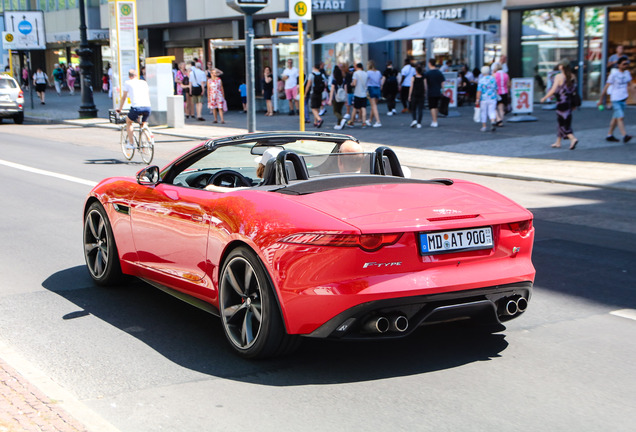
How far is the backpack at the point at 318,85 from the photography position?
80.1ft

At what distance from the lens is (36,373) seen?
474 cm

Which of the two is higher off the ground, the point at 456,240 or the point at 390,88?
the point at 390,88

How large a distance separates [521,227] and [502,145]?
14085mm

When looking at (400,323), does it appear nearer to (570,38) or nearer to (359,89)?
(359,89)

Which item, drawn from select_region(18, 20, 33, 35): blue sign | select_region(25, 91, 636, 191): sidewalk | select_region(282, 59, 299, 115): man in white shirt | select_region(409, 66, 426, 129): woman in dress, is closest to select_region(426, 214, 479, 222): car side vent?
Result: select_region(25, 91, 636, 191): sidewalk

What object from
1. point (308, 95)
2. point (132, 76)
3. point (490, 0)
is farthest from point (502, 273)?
point (490, 0)

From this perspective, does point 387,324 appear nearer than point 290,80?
Yes

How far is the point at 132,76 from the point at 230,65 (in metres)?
14.3

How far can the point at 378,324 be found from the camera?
4520 millimetres

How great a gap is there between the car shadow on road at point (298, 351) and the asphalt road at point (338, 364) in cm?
1

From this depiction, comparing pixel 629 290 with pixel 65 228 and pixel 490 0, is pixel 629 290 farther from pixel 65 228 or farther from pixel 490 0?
pixel 490 0

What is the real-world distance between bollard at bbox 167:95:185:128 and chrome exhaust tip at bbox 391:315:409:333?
71.7 ft

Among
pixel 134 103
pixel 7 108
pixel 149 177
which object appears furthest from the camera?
pixel 7 108

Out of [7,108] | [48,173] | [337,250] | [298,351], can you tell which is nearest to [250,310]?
[298,351]
